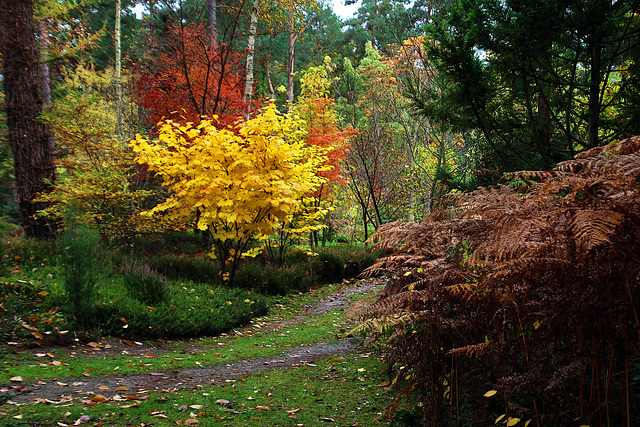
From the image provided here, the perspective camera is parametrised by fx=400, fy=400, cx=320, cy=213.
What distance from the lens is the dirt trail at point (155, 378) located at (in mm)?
3297

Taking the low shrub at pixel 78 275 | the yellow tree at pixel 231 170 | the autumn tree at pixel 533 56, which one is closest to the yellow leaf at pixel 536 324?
the autumn tree at pixel 533 56

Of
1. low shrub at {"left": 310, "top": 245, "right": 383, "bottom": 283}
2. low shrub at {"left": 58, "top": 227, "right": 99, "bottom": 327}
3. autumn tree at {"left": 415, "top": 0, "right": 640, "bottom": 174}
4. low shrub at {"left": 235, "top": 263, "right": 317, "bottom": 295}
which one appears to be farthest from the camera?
low shrub at {"left": 310, "top": 245, "right": 383, "bottom": 283}

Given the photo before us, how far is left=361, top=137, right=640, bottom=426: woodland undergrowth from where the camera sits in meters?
1.86

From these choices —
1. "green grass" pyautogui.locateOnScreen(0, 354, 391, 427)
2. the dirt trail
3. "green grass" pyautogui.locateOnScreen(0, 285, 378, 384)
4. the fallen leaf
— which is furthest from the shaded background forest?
the fallen leaf

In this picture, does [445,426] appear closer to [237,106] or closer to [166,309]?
[166,309]

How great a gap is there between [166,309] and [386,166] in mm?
10750

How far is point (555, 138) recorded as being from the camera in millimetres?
6516

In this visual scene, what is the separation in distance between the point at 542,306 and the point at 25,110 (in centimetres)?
1003

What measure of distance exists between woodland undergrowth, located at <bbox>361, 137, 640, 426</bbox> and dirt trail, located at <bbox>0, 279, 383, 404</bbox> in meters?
1.97

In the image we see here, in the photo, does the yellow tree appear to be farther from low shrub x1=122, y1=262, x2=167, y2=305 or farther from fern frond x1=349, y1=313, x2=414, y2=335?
fern frond x1=349, y1=313, x2=414, y2=335

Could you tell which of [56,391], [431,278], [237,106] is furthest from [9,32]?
[431,278]

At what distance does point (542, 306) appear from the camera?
2.18 metres

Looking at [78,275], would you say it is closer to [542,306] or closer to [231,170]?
[231,170]

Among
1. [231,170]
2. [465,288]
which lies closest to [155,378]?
[465,288]
